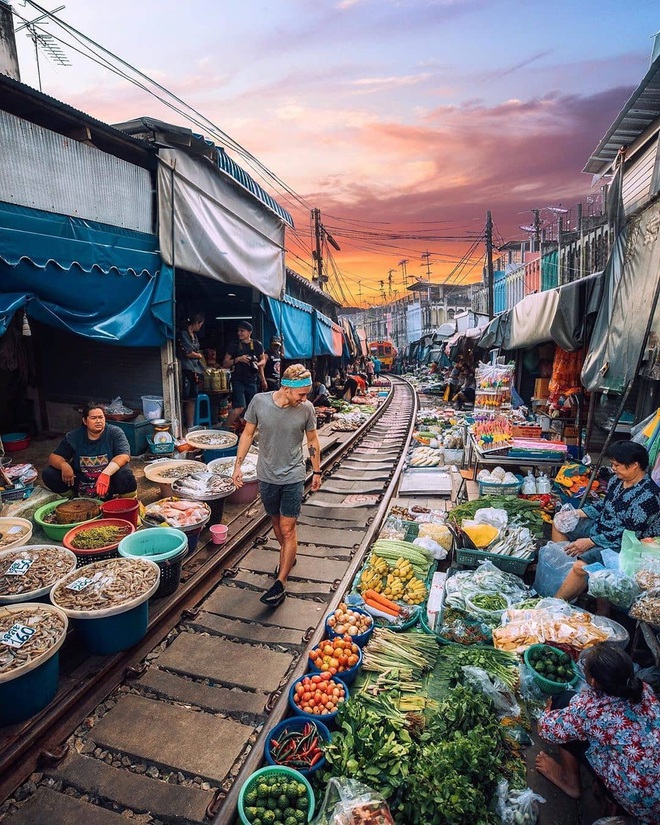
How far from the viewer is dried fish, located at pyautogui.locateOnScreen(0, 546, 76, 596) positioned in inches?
157

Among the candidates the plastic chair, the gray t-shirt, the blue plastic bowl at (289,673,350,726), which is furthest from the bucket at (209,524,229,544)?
the plastic chair

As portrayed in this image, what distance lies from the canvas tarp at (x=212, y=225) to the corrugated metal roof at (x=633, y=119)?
7435mm

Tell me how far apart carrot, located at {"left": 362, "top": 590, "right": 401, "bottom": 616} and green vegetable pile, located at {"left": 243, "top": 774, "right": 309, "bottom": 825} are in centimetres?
201

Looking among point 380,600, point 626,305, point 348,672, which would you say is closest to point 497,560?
point 380,600

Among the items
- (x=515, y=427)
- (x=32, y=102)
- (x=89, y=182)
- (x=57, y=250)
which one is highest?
(x=32, y=102)

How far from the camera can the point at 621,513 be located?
4348 millimetres

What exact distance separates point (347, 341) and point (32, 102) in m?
21.9

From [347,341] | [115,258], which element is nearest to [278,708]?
[115,258]

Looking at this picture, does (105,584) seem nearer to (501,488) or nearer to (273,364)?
(501,488)

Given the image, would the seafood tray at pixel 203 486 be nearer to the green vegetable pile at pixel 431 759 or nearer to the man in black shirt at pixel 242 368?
the green vegetable pile at pixel 431 759

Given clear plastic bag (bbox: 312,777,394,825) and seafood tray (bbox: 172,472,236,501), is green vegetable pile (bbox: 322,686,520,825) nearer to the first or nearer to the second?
clear plastic bag (bbox: 312,777,394,825)

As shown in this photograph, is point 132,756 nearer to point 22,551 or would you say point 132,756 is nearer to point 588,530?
point 22,551

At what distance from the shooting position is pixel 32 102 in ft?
19.8

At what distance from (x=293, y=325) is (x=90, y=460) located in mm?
9430
